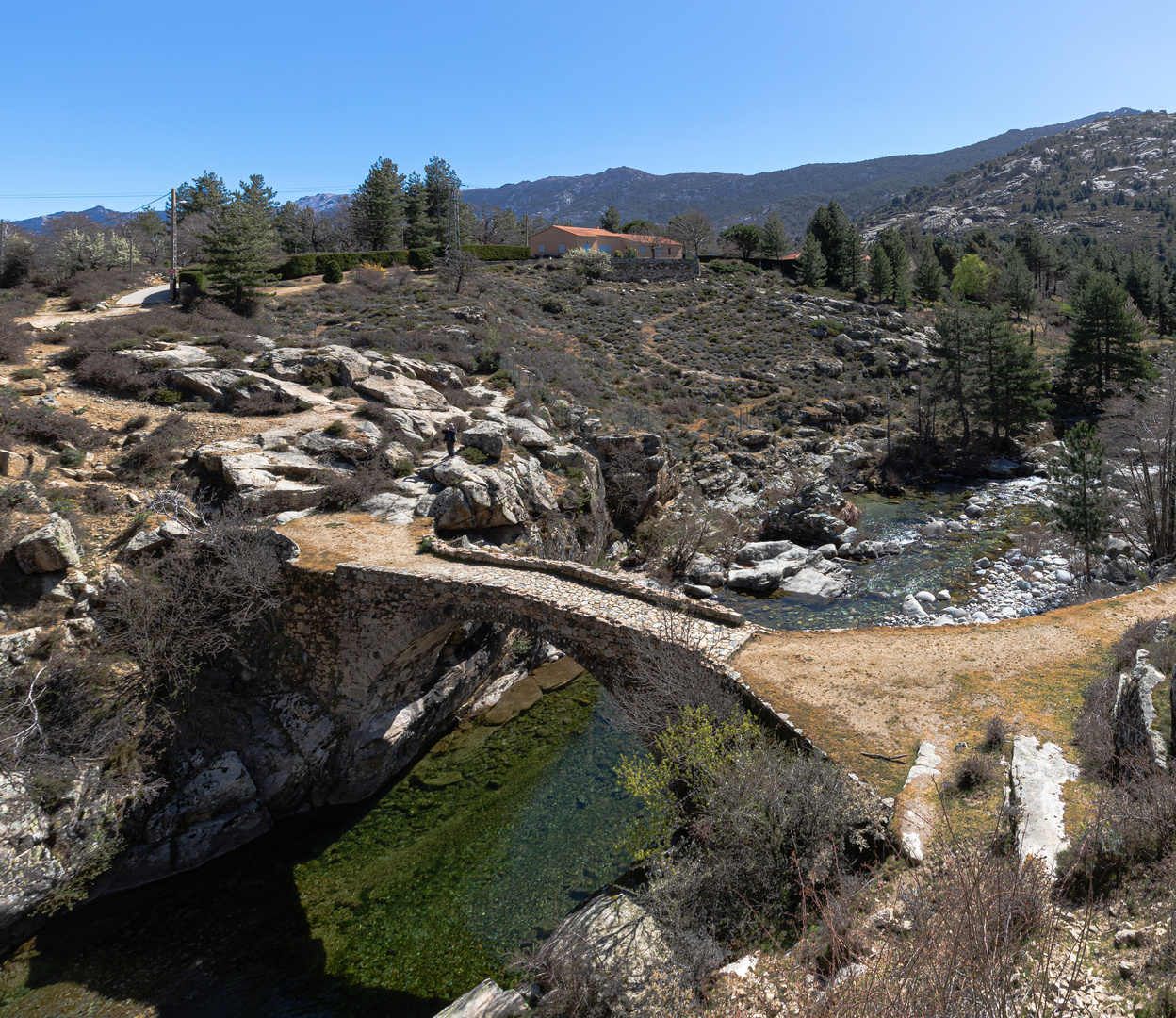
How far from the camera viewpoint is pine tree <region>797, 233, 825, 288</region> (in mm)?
68625

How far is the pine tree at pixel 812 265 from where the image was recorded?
68625 mm

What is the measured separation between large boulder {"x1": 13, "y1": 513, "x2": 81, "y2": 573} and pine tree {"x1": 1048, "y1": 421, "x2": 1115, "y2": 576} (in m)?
27.3

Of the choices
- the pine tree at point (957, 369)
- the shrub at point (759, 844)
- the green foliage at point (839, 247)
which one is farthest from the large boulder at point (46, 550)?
the green foliage at point (839, 247)

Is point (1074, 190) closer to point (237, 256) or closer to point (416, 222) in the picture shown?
point (416, 222)

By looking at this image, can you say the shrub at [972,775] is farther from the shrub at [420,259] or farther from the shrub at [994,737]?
the shrub at [420,259]

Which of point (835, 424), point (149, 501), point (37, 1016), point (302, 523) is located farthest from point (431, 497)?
point (835, 424)

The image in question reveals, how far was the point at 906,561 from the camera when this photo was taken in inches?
1033

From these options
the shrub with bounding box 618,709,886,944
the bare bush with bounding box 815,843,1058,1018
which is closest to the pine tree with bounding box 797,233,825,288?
the shrub with bounding box 618,709,886,944

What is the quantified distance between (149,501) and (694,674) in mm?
14645

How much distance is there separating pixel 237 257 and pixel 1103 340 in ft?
195

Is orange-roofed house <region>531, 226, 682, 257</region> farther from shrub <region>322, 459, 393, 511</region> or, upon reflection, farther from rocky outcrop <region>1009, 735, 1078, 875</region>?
rocky outcrop <region>1009, 735, 1078, 875</region>

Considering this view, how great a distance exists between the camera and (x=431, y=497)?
62.8 feet

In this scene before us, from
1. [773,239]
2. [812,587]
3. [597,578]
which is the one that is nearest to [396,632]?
[597,578]

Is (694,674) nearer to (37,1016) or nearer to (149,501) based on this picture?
(37,1016)
